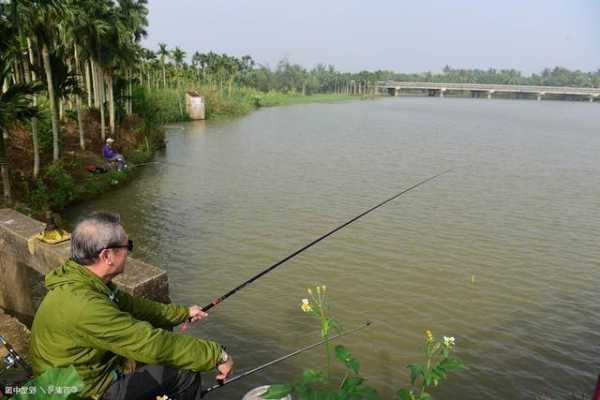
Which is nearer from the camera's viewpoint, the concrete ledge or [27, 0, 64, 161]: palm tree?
the concrete ledge

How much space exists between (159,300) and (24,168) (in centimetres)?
1192

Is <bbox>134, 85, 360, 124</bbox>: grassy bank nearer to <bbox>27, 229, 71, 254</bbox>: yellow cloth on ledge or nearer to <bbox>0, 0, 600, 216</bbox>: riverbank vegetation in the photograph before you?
<bbox>0, 0, 600, 216</bbox>: riverbank vegetation

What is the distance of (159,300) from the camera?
11.5 feet

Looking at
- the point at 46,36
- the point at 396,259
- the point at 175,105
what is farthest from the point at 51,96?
the point at 175,105

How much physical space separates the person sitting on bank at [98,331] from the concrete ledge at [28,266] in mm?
525

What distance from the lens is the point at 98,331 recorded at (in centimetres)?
240

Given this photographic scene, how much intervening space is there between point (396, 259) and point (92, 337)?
24.8 feet

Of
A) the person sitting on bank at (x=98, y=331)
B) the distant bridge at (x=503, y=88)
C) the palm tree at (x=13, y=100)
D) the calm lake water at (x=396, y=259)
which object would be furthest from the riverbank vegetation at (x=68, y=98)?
the distant bridge at (x=503, y=88)

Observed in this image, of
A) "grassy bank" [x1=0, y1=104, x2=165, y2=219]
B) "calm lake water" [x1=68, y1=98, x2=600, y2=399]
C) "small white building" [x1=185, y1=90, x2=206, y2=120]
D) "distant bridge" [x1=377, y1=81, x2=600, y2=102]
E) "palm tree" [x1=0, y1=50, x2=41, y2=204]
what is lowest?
"calm lake water" [x1=68, y1=98, x2=600, y2=399]

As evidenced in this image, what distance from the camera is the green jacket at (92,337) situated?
2.41 meters

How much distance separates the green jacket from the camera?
241cm

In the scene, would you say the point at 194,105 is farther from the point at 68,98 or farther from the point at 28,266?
the point at 28,266

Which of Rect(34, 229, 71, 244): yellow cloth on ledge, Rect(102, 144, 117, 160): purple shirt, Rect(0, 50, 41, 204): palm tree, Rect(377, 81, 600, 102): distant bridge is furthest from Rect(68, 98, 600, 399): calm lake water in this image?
Rect(377, 81, 600, 102): distant bridge

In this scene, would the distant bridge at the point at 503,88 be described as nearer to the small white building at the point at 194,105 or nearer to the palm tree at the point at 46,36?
the small white building at the point at 194,105
